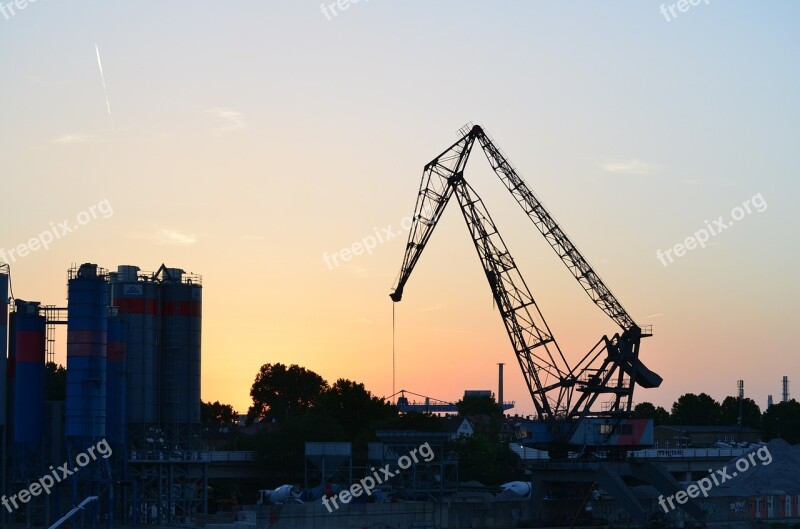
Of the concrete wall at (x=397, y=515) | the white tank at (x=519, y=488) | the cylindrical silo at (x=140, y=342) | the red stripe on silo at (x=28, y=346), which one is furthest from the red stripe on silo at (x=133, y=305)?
the white tank at (x=519, y=488)

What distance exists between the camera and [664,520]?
90.6 metres

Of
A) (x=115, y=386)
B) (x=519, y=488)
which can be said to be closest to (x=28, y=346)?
(x=115, y=386)

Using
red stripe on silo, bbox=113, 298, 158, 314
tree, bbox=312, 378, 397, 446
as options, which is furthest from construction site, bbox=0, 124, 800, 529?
tree, bbox=312, 378, 397, 446

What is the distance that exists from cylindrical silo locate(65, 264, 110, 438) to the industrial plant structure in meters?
0.07

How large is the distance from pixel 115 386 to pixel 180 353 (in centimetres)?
621

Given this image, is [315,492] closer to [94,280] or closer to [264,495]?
[264,495]

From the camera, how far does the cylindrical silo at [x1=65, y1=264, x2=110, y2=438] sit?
7688 cm

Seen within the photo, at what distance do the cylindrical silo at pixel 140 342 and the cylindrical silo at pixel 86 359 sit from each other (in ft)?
21.0

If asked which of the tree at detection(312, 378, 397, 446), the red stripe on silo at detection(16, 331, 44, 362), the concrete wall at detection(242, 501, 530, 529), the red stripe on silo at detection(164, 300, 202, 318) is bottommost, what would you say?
the concrete wall at detection(242, 501, 530, 529)

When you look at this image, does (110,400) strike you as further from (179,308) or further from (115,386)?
(179,308)

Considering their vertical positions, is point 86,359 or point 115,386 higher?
point 86,359

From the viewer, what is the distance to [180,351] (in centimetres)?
8700

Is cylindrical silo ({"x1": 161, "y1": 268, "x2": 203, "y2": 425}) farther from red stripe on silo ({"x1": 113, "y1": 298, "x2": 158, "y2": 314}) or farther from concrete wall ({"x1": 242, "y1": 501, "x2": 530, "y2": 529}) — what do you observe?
concrete wall ({"x1": 242, "y1": 501, "x2": 530, "y2": 529})

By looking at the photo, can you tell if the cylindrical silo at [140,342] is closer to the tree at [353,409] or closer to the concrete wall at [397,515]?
the concrete wall at [397,515]
